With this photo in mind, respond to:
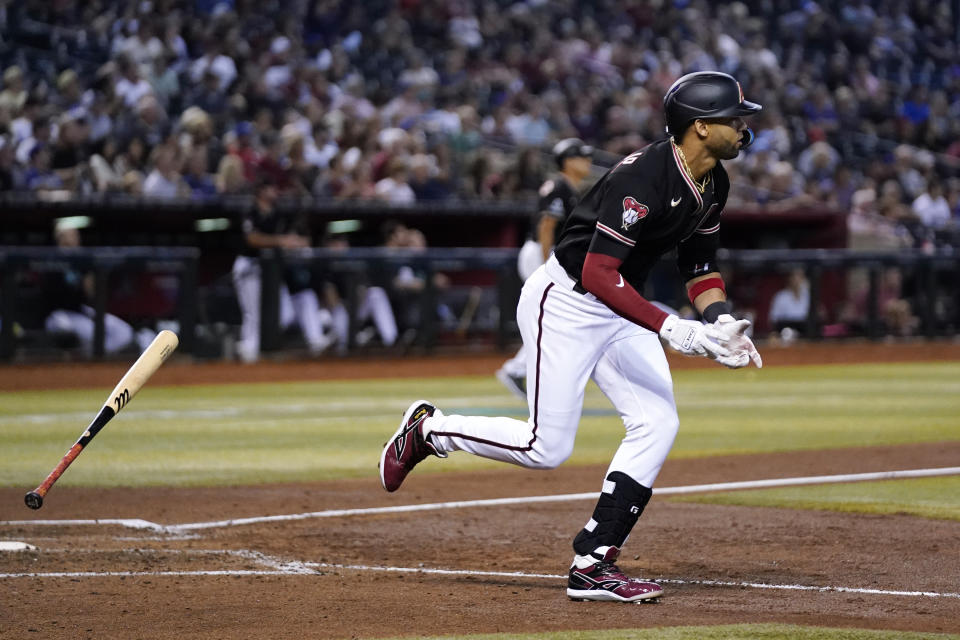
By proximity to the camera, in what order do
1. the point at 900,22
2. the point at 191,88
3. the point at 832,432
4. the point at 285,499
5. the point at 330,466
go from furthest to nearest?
the point at 900,22 → the point at 191,88 → the point at 832,432 → the point at 330,466 → the point at 285,499

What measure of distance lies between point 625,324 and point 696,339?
0.49 m

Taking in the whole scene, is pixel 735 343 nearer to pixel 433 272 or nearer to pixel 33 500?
pixel 33 500

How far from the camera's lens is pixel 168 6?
19.7 meters

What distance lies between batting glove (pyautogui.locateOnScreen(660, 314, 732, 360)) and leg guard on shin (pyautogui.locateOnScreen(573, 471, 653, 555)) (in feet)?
1.84

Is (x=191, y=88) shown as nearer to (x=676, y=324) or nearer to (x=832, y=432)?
(x=832, y=432)

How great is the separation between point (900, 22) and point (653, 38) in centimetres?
737

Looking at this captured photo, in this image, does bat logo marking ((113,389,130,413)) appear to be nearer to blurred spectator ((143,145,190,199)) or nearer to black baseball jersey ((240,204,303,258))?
black baseball jersey ((240,204,303,258))

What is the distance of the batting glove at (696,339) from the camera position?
468 cm

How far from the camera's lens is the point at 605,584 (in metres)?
4.79

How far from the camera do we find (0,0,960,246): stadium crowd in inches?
677

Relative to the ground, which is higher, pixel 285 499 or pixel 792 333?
pixel 285 499

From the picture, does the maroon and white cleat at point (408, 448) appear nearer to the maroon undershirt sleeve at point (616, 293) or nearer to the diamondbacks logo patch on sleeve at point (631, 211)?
the maroon undershirt sleeve at point (616, 293)

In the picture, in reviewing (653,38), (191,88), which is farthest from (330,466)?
(653,38)

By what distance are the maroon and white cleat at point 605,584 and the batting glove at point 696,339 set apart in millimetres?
A: 784
